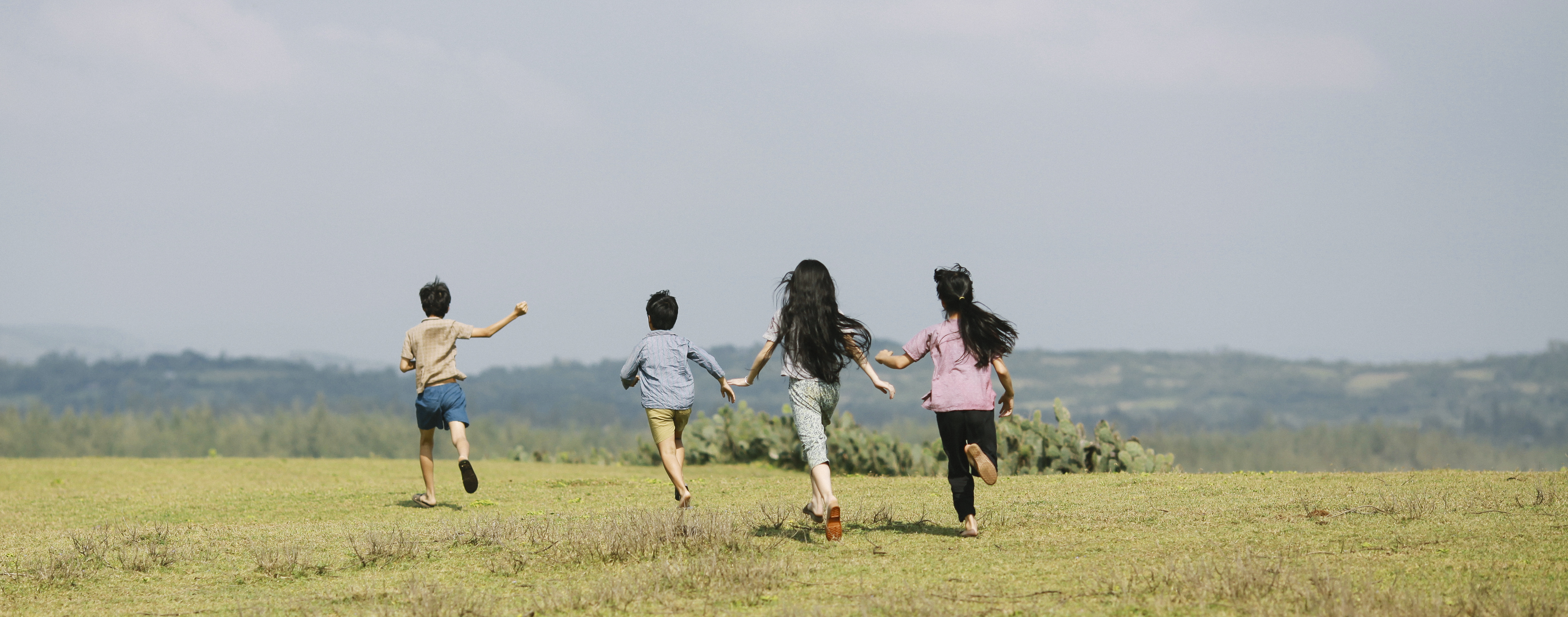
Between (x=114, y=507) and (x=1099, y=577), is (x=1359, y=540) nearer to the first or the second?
(x=1099, y=577)

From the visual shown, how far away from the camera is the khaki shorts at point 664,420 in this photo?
9.57m

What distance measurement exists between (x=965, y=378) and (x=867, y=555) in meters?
1.31

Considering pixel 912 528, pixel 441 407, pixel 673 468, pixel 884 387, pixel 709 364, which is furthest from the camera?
pixel 441 407

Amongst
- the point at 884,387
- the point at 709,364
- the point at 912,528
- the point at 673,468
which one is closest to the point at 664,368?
the point at 709,364

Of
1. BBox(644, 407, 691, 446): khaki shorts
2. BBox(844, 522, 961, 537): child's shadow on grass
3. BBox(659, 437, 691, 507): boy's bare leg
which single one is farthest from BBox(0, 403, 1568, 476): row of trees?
BBox(644, 407, 691, 446): khaki shorts

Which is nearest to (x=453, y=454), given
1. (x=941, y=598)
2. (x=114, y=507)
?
(x=114, y=507)

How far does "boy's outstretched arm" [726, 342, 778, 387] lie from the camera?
317 inches

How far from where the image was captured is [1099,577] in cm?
601

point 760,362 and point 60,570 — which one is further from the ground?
point 760,362

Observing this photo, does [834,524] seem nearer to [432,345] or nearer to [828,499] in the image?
[828,499]

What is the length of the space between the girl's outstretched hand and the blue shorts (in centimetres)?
436

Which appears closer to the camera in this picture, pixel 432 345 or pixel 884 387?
pixel 884 387

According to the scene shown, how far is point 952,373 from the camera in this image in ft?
25.2

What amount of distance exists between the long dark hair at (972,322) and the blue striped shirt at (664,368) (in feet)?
7.44
